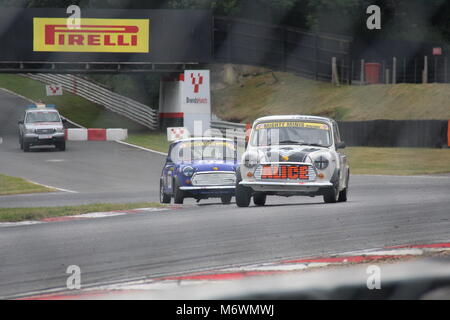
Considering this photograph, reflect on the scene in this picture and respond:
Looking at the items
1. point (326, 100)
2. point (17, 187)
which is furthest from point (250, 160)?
point (326, 100)

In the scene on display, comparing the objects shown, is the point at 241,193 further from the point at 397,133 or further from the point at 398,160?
the point at 397,133

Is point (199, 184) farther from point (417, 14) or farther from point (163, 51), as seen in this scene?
point (163, 51)

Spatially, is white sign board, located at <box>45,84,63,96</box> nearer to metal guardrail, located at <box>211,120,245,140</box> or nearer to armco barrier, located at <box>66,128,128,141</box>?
armco barrier, located at <box>66,128,128,141</box>

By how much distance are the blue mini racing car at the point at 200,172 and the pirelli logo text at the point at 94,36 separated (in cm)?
1891

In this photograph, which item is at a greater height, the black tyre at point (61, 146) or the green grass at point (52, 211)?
the black tyre at point (61, 146)

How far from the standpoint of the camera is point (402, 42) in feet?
34.2

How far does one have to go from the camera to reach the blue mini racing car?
13.4m

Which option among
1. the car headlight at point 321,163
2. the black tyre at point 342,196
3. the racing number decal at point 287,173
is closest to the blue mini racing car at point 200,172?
the black tyre at point 342,196

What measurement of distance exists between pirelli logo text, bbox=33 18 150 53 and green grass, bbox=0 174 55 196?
468 inches

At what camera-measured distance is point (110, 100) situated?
33188mm

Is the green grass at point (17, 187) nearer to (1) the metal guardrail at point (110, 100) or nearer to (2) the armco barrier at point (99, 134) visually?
(2) the armco barrier at point (99, 134)

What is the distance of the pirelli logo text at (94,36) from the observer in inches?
1278

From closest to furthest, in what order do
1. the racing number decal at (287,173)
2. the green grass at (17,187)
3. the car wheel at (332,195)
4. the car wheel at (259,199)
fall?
the racing number decal at (287,173) < the car wheel at (332,195) < the car wheel at (259,199) < the green grass at (17,187)

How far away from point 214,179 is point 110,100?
20.3 metres
